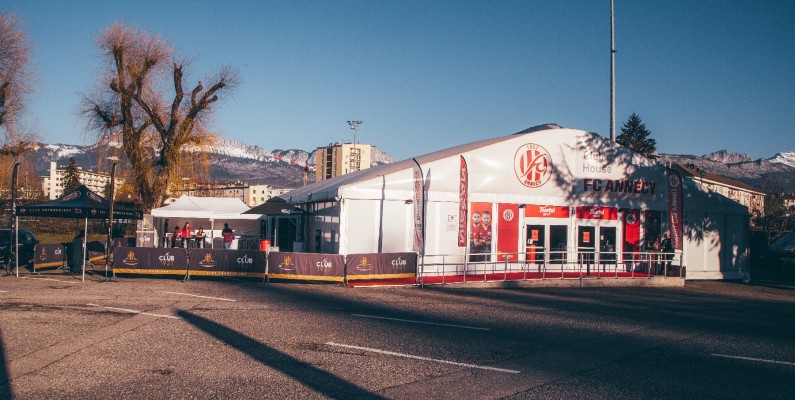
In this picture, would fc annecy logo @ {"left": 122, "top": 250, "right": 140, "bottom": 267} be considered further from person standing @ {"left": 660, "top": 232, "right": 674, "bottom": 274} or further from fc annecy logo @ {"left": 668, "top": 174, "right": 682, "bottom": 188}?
fc annecy logo @ {"left": 668, "top": 174, "right": 682, "bottom": 188}

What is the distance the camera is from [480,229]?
2348 cm

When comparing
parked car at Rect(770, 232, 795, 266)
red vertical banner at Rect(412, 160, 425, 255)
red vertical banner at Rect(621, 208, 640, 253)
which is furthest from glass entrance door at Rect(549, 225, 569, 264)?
parked car at Rect(770, 232, 795, 266)

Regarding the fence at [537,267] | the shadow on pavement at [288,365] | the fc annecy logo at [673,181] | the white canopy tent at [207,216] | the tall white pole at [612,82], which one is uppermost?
the tall white pole at [612,82]

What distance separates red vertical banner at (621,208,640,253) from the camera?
2605cm

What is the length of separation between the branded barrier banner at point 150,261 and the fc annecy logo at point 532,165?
42.5ft

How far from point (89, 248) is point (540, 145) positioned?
19.3 meters

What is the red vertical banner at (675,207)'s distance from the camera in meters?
25.1

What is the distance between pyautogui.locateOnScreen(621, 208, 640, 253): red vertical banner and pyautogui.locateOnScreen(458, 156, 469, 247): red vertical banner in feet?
26.2

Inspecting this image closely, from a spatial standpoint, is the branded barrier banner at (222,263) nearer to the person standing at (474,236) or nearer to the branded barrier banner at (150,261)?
the branded barrier banner at (150,261)

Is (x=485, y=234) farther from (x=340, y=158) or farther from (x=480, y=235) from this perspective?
(x=340, y=158)

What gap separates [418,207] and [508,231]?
179 inches

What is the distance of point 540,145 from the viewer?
2472cm

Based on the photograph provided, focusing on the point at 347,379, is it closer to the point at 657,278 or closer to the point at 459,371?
the point at 459,371

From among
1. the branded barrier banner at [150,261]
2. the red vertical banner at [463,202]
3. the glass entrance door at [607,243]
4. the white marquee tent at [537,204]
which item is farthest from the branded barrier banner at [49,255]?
the glass entrance door at [607,243]
